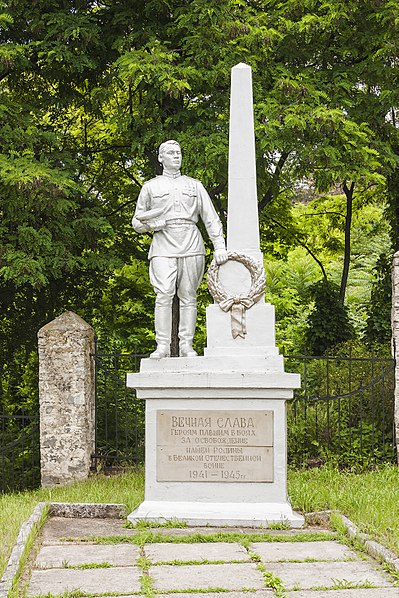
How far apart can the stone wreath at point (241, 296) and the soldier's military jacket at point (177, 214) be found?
0.31m

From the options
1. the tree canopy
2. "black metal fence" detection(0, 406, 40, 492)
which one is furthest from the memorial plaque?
"black metal fence" detection(0, 406, 40, 492)

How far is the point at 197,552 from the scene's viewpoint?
617cm

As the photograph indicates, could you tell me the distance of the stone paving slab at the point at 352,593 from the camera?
4934 millimetres

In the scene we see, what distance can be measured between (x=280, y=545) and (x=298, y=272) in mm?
16178

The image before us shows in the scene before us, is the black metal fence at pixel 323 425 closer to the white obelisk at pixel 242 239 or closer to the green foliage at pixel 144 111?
the green foliage at pixel 144 111

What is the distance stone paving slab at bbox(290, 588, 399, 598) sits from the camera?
16.2 ft

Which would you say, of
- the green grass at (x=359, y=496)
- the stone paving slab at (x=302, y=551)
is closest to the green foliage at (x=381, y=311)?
the green grass at (x=359, y=496)

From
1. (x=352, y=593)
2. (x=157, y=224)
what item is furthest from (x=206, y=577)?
(x=157, y=224)

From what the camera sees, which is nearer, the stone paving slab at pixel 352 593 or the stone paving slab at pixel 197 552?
the stone paving slab at pixel 352 593

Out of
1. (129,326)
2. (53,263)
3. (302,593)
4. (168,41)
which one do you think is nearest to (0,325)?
(129,326)

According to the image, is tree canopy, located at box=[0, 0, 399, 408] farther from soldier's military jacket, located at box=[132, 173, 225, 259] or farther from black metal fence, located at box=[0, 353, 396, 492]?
soldier's military jacket, located at box=[132, 173, 225, 259]

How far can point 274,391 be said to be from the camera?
753 centimetres

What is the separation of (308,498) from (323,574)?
2.48 metres

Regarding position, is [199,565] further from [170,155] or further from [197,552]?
[170,155]
